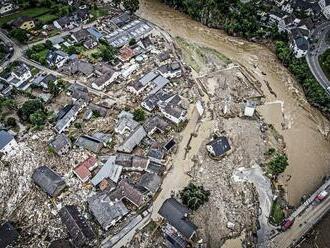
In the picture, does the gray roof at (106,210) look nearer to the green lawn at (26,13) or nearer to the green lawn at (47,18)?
the green lawn at (47,18)

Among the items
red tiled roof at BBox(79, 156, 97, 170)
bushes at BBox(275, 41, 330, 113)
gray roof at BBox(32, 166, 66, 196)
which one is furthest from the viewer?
bushes at BBox(275, 41, 330, 113)

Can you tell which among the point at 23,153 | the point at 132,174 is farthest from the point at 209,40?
the point at 23,153

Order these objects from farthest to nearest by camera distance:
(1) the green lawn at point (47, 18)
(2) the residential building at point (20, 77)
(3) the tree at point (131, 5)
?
(3) the tree at point (131, 5) < (1) the green lawn at point (47, 18) < (2) the residential building at point (20, 77)

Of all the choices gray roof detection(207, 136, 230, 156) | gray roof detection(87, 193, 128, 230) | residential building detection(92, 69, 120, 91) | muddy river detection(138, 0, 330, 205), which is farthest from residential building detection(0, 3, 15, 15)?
gray roof detection(207, 136, 230, 156)

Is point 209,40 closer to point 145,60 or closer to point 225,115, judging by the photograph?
point 145,60

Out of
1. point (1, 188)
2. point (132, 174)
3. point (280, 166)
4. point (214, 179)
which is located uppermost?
point (280, 166)

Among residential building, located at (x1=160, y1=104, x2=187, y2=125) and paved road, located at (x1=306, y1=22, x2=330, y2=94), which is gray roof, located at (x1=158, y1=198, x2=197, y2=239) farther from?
paved road, located at (x1=306, y1=22, x2=330, y2=94)

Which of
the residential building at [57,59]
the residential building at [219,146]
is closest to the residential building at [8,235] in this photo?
the residential building at [219,146]
